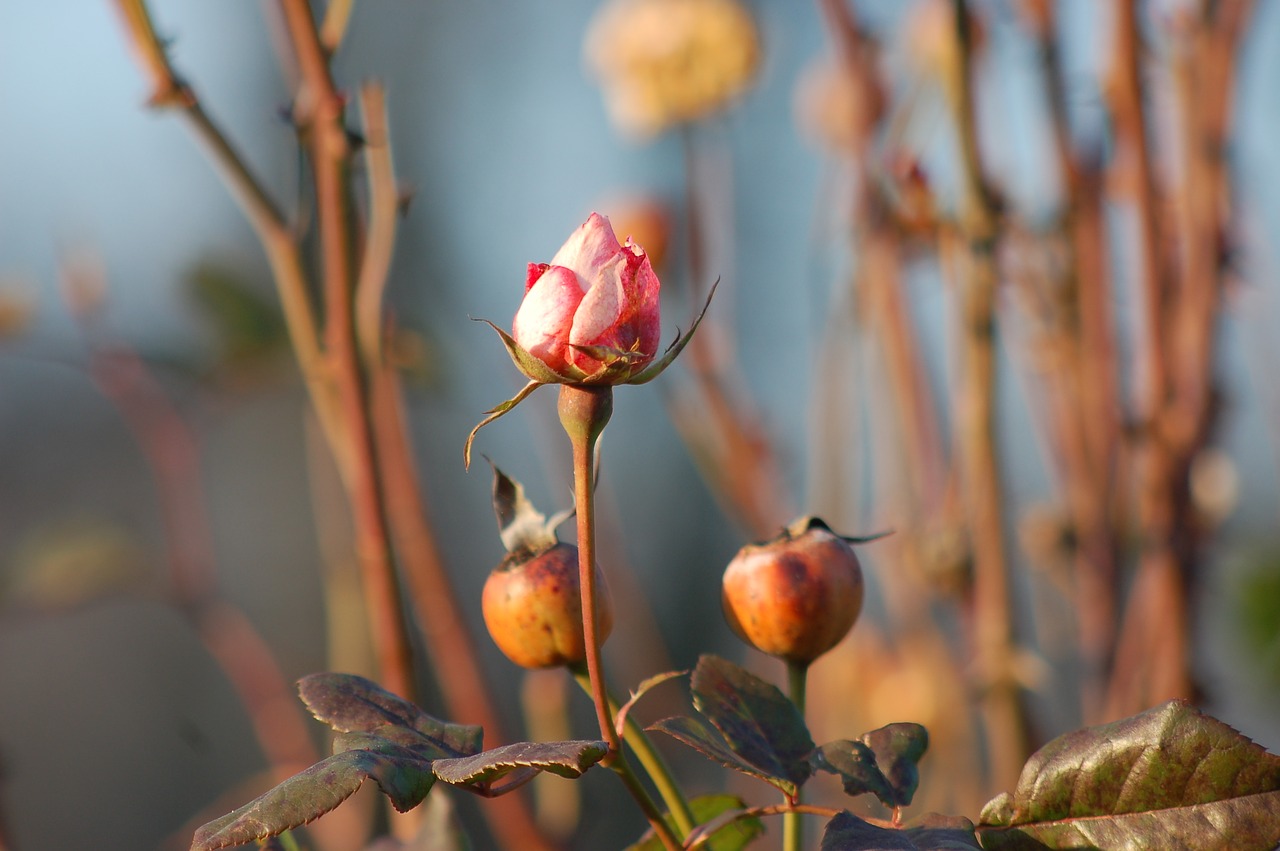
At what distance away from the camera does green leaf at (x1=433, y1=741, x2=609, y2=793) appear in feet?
0.63

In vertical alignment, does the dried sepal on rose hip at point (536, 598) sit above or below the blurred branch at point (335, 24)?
below

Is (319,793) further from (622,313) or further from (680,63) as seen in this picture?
(680,63)

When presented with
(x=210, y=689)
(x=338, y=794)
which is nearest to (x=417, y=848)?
(x=338, y=794)

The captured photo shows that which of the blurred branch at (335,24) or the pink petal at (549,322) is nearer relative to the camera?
the pink petal at (549,322)

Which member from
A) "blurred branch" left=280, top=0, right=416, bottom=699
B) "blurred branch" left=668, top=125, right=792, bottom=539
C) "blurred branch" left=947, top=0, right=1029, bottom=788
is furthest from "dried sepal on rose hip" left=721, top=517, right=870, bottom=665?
"blurred branch" left=668, top=125, right=792, bottom=539

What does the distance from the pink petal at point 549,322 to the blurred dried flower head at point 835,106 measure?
1.51 ft

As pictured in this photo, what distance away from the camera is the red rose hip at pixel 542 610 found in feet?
0.85

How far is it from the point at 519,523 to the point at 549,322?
3.0 inches

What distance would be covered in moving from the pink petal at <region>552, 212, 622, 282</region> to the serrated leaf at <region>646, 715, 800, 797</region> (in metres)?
0.09

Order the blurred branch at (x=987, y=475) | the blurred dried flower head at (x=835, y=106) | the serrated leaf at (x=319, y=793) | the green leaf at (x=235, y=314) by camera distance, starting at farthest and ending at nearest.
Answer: the green leaf at (x=235, y=314) → the blurred dried flower head at (x=835, y=106) → the blurred branch at (x=987, y=475) → the serrated leaf at (x=319, y=793)

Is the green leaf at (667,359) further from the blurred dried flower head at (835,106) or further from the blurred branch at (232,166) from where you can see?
the blurred dried flower head at (835,106)

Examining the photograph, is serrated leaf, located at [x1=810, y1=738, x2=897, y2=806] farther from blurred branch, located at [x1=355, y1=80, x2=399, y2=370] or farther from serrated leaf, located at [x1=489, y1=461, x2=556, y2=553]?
blurred branch, located at [x1=355, y1=80, x2=399, y2=370]

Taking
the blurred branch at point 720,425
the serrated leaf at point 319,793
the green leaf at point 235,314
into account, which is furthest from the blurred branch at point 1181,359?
the green leaf at point 235,314

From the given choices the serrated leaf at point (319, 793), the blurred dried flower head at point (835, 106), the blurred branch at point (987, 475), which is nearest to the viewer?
the serrated leaf at point (319, 793)
